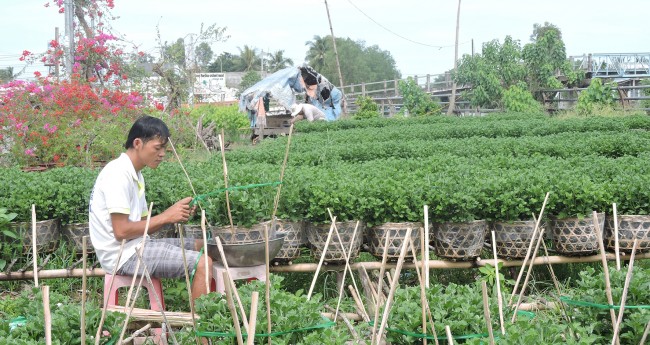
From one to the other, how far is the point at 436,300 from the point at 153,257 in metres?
2.00

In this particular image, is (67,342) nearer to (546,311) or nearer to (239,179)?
(239,179)

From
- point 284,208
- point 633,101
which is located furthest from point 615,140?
point 633,101

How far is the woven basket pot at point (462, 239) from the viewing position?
233 inches

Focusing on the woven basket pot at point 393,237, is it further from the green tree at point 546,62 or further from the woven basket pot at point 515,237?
the green tree at point 546,62

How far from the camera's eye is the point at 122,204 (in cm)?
460

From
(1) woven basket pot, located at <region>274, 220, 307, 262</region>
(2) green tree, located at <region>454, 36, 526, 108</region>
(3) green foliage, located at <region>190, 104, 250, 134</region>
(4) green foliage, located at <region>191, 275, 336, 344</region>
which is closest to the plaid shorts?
(4) green foliage, located at <region>191, 275, 336, 344</region>

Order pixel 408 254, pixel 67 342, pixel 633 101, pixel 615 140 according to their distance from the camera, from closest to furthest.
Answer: pixel 67 342
pixel 408 254
pixel 615 140
pixel 633 101

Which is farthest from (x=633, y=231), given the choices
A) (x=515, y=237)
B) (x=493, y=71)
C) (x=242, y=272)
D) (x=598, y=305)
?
(x=493, y=71)

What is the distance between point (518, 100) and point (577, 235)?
70.3 feet

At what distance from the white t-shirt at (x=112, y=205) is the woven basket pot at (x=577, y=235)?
3379mm

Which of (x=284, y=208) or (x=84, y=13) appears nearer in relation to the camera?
(x=284, y=208)

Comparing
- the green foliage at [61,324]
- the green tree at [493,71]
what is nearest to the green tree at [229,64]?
the green tree at [493,71]

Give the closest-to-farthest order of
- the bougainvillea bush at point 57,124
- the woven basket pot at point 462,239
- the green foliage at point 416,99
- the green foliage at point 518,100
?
the woven basket pot at point 462,239 → the bougainvillea bush at point 57,124 → the green foliage at point 518,100 → the green foliage at point 416,99

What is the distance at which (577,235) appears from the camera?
19.6 ft
